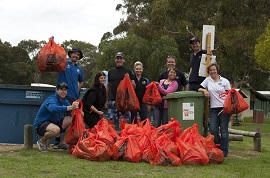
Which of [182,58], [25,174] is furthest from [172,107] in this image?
[182,58]

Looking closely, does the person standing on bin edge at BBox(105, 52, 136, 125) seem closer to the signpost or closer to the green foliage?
the signpost

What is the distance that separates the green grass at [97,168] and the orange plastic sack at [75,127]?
0.27m

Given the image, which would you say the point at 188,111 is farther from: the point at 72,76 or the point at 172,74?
the point at 72,76

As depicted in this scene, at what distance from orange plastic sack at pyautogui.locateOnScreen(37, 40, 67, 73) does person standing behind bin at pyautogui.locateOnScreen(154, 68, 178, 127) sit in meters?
1.96

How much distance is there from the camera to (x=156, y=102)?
9.02 meters

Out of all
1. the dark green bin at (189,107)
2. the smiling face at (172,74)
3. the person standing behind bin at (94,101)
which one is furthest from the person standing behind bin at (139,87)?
the dark green bin at (189,107)

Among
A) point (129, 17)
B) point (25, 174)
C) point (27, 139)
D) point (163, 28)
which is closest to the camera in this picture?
point (25, 174)

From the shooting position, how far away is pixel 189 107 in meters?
8.48

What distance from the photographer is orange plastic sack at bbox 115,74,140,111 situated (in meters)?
8.85

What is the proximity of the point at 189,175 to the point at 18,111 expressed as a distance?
4374 millimetres

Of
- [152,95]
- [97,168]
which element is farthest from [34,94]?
[97,168]

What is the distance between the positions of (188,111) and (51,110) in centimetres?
240

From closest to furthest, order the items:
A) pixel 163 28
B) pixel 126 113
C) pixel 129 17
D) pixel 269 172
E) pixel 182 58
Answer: pixel 269 172 → pixel 126 113 → pixel 163 28 → pixel 182 58 → pixel 129 17

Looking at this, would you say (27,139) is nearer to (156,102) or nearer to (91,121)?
(91,121)
